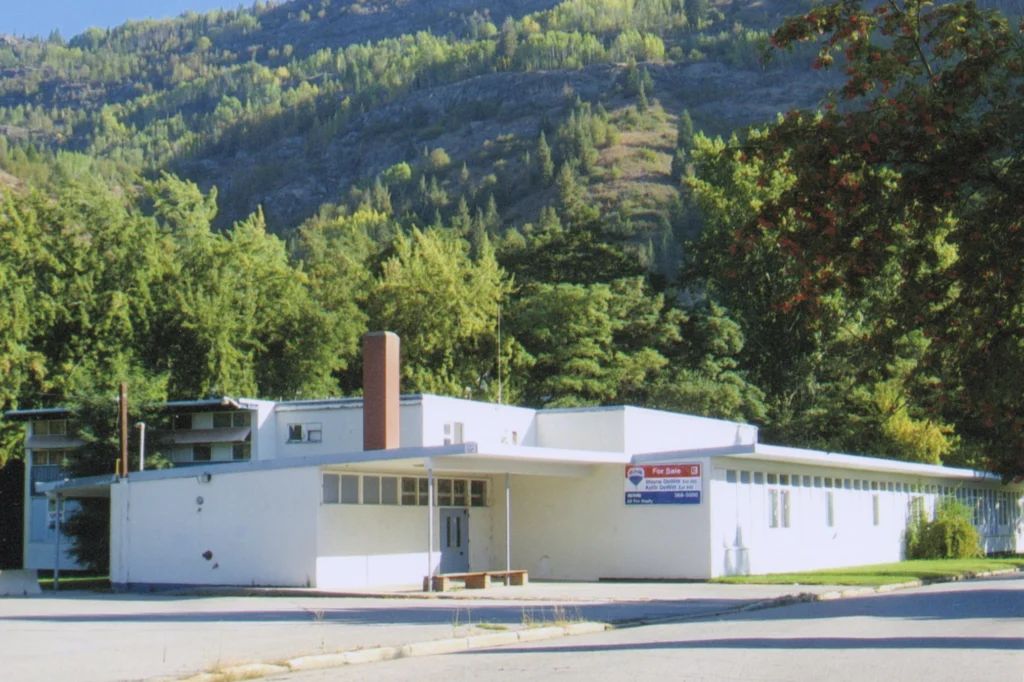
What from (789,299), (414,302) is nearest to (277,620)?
(789,299)

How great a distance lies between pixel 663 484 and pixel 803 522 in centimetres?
660

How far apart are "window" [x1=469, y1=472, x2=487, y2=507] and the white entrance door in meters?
0.54

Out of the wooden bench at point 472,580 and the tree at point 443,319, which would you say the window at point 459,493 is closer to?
the wooden bench at point 472,580

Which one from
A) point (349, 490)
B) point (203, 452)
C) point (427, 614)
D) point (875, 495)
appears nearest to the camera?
point (427, 614)

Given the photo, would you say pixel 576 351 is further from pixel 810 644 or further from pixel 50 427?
pixel 810 644

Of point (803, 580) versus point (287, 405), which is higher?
point (287, 405)

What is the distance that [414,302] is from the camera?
204 feet

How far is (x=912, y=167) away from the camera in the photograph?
13.3 m

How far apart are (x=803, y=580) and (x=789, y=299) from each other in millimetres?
20223

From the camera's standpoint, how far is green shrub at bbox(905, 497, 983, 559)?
4631cm

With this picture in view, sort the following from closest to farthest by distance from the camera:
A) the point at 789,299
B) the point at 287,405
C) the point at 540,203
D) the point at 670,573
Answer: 1. the point at 789,299
2. the point at 670,573
3. the point at 287,405
4. the point at 540,203

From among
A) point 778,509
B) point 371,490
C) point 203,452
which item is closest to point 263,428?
point 203,452

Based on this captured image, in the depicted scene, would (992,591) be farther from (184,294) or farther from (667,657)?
(184,294)

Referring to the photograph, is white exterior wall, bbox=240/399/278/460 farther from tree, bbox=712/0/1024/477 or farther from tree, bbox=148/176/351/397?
tree, bbox=712/0/1024/477
